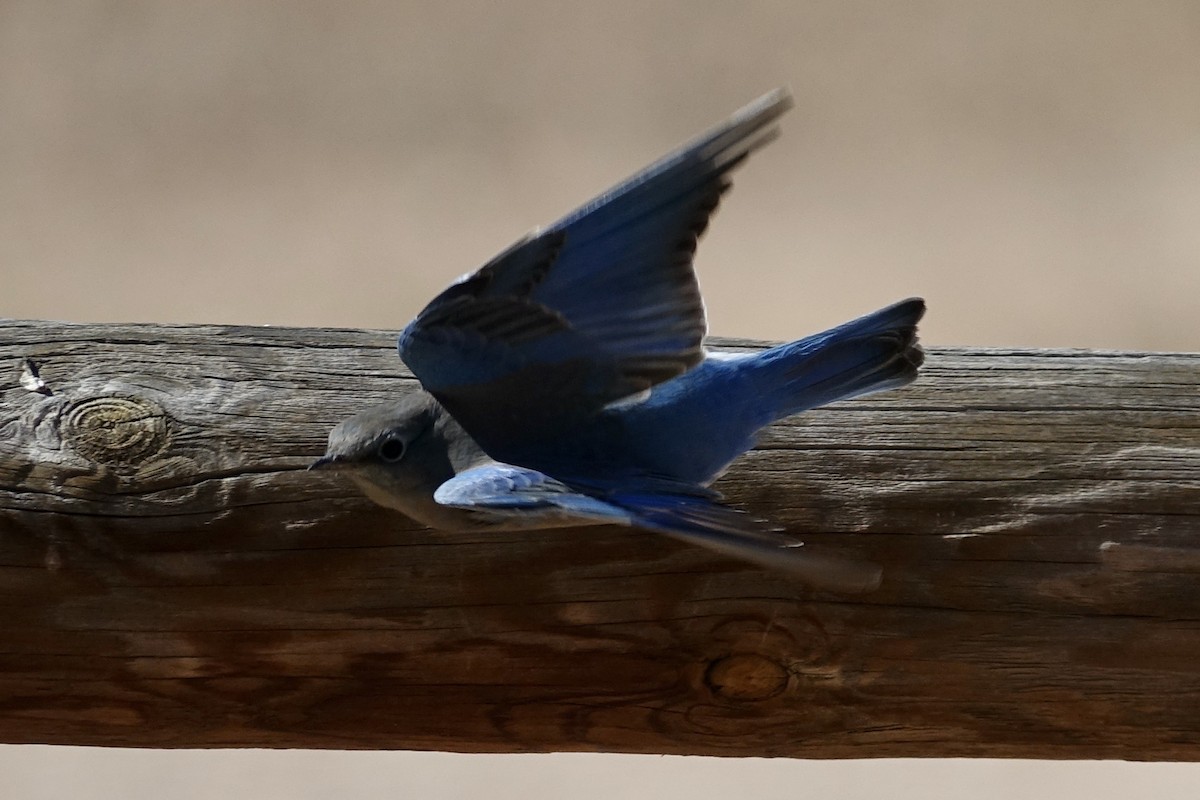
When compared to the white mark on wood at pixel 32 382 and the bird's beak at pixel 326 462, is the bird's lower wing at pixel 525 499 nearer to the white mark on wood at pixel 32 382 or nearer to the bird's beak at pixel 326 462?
the bird's beak at pixel 326 462

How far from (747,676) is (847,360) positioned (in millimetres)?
327

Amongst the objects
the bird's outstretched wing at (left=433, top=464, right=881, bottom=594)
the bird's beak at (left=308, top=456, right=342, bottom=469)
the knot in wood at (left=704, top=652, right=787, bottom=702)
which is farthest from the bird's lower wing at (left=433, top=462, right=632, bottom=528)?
the knot in wood at (left=704, top=652, right=787, bottom=702)

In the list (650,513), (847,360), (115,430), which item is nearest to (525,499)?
(650,513)

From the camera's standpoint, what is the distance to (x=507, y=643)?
1061 millimetres

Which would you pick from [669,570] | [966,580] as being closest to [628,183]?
[669,570]

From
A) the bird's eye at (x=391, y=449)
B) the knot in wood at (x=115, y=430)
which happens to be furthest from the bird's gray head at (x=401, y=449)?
the knot in wood at (x=115, y=430)

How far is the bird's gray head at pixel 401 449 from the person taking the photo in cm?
86

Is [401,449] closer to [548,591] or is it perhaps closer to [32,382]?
[548,591]

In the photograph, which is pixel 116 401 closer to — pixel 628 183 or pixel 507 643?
pixel 507 643

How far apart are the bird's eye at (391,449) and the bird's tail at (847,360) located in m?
0.28

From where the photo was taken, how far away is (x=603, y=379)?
0.87 metres

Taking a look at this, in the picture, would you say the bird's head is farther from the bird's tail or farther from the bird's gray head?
the bird's tail

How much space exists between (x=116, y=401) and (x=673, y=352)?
52cm

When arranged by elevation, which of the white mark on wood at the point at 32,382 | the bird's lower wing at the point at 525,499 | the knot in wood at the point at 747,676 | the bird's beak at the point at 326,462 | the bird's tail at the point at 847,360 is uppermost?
the white mark on wood at the point at 32,382
